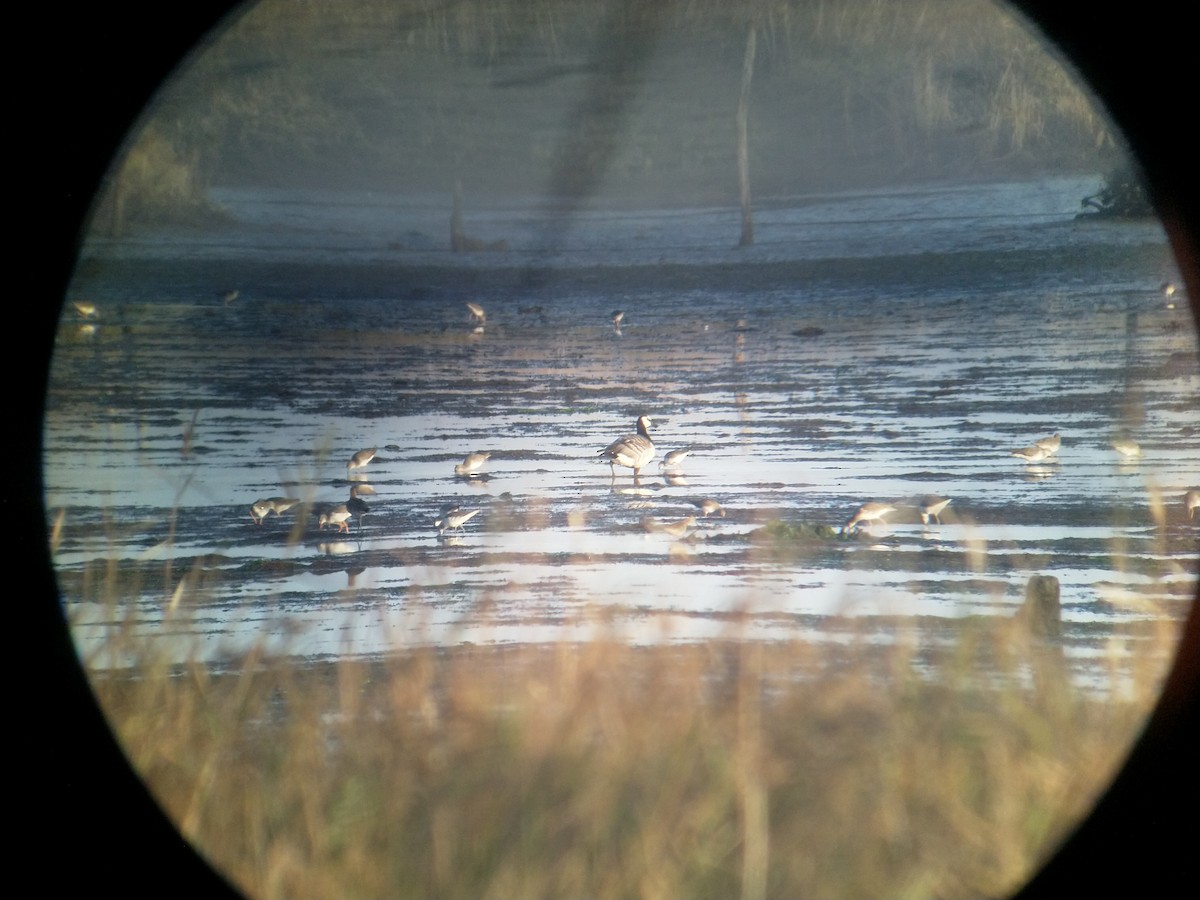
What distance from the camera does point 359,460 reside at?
24.6ft

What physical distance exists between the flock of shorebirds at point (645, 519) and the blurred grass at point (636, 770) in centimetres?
212

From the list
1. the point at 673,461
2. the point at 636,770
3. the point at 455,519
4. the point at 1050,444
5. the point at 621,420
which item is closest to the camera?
the point at 636,770

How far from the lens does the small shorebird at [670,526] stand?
6.18 m

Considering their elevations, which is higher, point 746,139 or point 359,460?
point 746,139

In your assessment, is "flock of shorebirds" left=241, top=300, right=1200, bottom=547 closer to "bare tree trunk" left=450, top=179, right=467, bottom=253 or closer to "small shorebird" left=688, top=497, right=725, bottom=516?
"small shorebird" left=688, top=497, right=725, bottom=516

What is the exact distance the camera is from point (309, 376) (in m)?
10.6

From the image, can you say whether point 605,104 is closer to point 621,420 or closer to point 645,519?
point 621,420

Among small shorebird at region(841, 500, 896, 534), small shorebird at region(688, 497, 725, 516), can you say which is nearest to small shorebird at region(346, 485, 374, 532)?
A: small shorebird at region(688, 497, 725, 516)

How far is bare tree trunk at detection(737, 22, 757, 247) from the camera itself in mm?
13087

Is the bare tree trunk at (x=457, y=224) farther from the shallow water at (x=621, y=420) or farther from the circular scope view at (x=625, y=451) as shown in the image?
the shallow water at (x=621, y=420)

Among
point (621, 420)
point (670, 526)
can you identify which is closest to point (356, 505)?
point (670, 526)

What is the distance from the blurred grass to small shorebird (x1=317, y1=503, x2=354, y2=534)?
2257 mm

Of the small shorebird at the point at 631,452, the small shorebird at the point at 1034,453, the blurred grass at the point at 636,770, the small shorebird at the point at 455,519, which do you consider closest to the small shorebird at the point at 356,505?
the small shorebird at the point at 455,519

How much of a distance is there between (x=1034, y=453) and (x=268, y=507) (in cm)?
393
